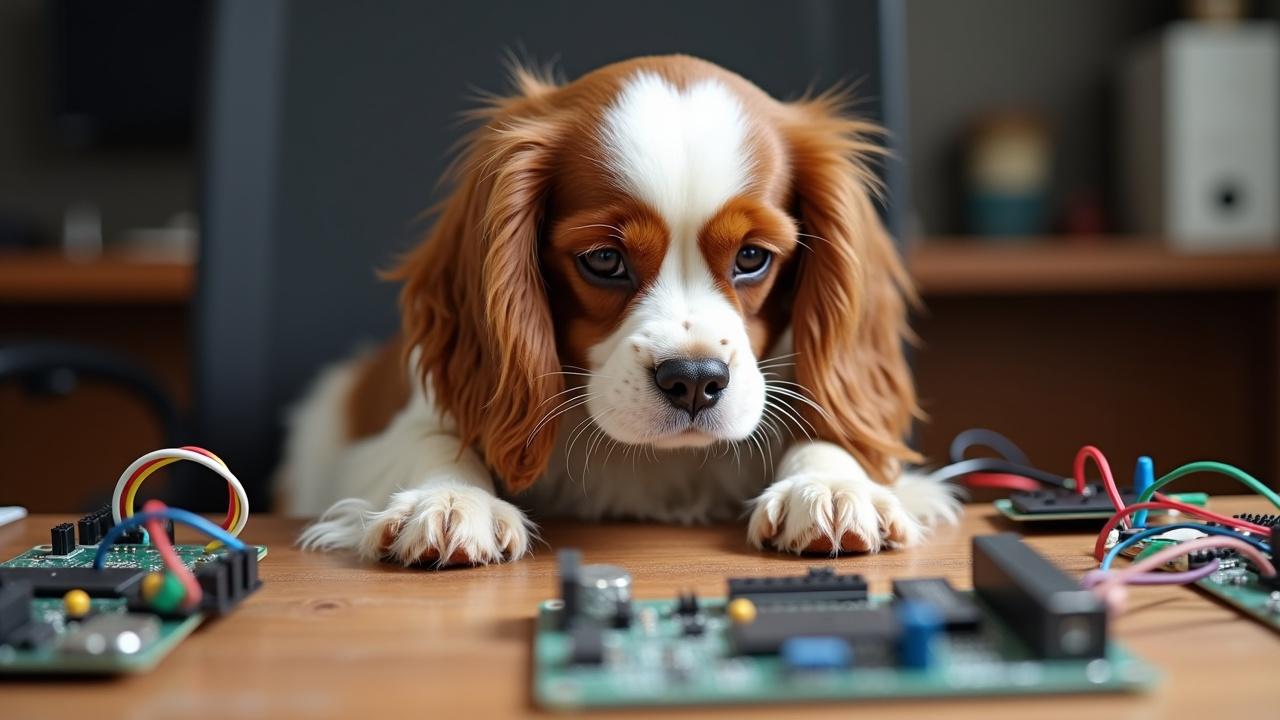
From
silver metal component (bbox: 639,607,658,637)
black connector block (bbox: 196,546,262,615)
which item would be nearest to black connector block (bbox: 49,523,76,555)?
black connector block (bbox: 196,546,262,615)

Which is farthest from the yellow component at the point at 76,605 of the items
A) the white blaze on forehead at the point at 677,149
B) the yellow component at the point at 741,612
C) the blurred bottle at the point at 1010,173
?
the blurred bottle at the point at 1010,173

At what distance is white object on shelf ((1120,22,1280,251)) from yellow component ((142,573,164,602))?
3018 mm

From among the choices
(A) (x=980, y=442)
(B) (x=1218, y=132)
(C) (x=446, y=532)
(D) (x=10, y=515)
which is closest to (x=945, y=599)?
(C) (x=446, y=532)

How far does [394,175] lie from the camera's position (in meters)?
1.78

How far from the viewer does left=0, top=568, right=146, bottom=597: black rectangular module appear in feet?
2.59

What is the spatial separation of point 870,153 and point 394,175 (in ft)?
2.57

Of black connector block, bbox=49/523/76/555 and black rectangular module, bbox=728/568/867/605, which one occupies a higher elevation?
black connector block, bbox=49/523/76/555

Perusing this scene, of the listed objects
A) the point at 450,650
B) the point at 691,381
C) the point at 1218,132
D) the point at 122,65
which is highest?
the point at 122,65

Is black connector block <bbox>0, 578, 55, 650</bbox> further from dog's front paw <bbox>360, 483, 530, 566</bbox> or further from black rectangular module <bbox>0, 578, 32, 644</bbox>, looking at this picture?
dog's front paw <bbox>360, 483, 530, 566</bbox>

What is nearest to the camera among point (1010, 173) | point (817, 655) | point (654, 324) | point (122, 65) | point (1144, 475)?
point (817, 655)

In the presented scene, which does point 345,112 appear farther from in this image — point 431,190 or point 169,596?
point 169,596

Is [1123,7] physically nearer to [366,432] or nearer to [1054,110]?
[1054,110]

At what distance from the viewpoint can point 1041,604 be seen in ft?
2.11

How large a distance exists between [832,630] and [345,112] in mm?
1361
